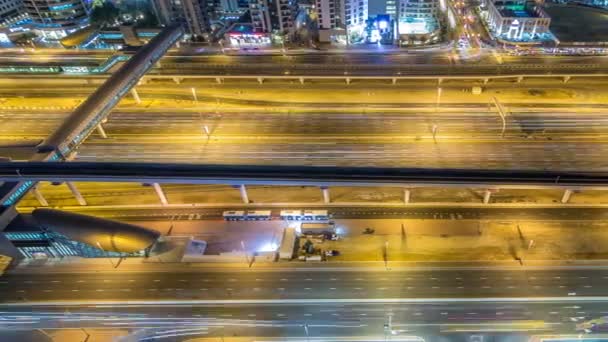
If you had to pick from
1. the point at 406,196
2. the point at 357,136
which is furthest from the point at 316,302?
the point at 357,136

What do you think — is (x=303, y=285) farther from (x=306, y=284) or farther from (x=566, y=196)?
(x=566, y=196)

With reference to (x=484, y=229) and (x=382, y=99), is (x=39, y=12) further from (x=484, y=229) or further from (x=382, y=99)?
(x=484, y=229)

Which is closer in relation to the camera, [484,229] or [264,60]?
[484,229]

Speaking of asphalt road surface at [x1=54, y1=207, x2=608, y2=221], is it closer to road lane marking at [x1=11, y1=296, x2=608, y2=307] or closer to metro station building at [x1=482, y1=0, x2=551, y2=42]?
road lane marking at [x1=11, y1=296, x2=608, y2=307]

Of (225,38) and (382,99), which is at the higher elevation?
(225,38)

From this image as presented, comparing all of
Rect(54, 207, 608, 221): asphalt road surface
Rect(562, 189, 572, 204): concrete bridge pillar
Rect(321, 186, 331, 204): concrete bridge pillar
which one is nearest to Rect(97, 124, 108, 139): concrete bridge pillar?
Rect(54, 207, 608, 221): asphalt road surface

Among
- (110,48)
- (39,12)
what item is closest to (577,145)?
(110,48)
